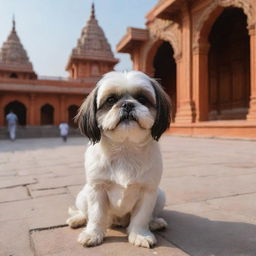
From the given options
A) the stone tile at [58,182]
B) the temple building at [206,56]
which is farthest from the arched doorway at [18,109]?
the stone tile at [58,182]

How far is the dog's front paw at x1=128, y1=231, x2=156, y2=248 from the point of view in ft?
4.74

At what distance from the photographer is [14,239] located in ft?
5.20

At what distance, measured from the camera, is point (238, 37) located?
16.2 metres

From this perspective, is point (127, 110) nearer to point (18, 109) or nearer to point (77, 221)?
point (77, 221)

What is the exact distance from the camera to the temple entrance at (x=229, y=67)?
15656 mm

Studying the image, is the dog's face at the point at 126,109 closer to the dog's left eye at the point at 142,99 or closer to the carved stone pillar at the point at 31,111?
the dog's left eye at the point at 142,99

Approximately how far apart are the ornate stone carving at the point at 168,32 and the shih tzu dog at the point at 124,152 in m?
12.8

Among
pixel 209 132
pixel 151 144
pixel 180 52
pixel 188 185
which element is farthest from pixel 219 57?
pixel 151 144

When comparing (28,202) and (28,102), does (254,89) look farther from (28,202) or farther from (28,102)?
(28,102)

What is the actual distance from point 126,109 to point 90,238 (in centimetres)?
73

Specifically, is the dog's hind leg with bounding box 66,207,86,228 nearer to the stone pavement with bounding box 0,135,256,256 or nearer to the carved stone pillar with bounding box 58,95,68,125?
the stone pavement with bounding box 0,135,256,256

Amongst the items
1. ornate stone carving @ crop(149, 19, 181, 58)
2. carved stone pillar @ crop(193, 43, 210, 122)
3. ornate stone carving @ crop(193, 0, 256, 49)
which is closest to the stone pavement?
ornate stone carving @ crop(193, 0, 256, 49)

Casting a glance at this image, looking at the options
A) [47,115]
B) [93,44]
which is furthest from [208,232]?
[93,44]

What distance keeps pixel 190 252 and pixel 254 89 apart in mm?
9153
